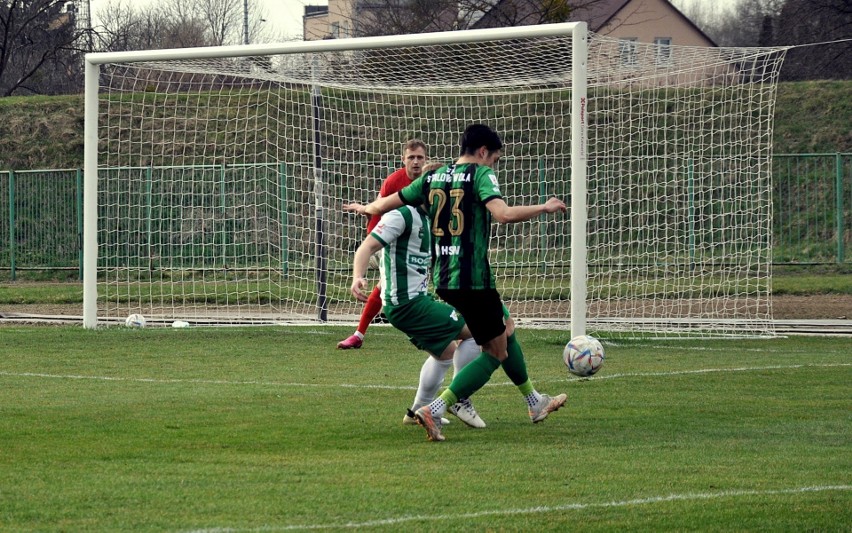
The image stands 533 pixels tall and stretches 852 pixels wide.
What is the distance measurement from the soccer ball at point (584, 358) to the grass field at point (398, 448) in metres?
0.22

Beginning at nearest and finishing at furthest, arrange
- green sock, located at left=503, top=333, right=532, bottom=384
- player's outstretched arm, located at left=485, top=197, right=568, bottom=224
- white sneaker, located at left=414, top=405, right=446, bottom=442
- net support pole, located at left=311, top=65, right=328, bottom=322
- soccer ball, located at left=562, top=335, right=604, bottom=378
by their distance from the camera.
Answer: player's outstretched arm, located at left=485, top=197, right=568, bottom=224, white sneaker, located at left=414, top=405, right=446, bottom=442, green sock, located at left=503, top=333, right=532, bottom=384, soccer ball, located at left=562, top=335, right=604, bottom=378, net support pole, located at left=311, top=65, right=328, bottom=322

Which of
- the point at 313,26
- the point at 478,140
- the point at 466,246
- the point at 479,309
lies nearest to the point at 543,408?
the point at 479,309

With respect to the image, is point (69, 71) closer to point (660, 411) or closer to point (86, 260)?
point (86, 260)

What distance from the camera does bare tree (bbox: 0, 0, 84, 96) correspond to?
118ft

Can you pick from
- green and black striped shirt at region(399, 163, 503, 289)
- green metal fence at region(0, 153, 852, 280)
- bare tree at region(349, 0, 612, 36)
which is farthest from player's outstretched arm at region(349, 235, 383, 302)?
bare tree at region(349, 0, 612, 36)

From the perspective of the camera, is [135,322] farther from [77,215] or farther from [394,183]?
[77,215]

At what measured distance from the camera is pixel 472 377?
25.7 ft

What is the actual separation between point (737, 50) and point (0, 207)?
1837cm

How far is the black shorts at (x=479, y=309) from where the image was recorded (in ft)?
25.3

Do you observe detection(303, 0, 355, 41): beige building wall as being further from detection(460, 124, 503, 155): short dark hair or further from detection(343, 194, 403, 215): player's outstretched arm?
detection(460, 124, 503, 155): short dark hair

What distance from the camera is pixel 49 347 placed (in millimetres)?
13383

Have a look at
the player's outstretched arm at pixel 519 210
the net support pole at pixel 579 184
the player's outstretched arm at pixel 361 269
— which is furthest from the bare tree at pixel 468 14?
the player's outstretched arm at pixel 519 210

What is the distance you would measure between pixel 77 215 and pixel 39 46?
15.3 m

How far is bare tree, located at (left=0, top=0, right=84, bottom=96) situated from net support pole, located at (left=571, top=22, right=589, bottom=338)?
82.8 ft
